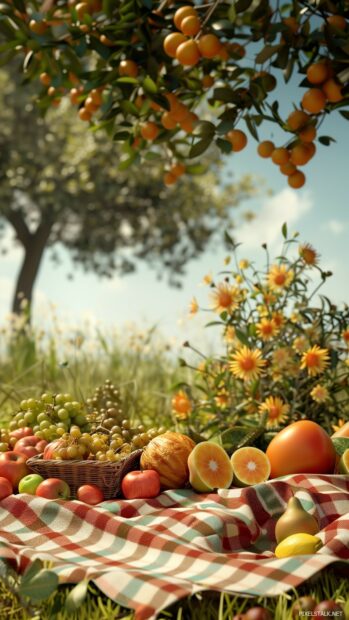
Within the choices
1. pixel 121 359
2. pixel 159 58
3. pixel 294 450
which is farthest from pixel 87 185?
pixel 294 450

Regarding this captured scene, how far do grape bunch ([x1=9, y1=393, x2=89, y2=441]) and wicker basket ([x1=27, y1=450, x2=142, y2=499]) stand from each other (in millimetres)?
317

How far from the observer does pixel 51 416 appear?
3.97m

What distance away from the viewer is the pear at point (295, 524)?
2.81m

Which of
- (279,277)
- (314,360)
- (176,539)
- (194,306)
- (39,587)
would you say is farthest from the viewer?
(194,306)

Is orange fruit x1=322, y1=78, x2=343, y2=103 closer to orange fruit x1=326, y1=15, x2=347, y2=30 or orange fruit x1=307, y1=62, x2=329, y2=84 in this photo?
orange fruit x1=307, y1=62, x2=329, y2=84

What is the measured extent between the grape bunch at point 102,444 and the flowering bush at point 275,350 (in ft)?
2.74

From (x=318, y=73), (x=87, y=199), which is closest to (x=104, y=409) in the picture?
(x=318, y=73)

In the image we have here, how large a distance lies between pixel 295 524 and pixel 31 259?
41.9 feet

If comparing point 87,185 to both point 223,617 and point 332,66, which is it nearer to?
point 332,66

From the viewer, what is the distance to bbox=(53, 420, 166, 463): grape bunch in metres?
3.45

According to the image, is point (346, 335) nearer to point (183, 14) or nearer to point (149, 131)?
point (149, 131)

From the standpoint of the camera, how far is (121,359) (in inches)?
292

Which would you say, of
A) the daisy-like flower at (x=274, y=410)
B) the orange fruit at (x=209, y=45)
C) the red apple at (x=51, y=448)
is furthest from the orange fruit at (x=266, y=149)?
the red apple at (x=51, y=448)

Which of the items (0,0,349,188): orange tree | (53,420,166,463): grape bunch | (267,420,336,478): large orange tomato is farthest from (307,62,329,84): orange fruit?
(53,420,166,463): grape bunch
